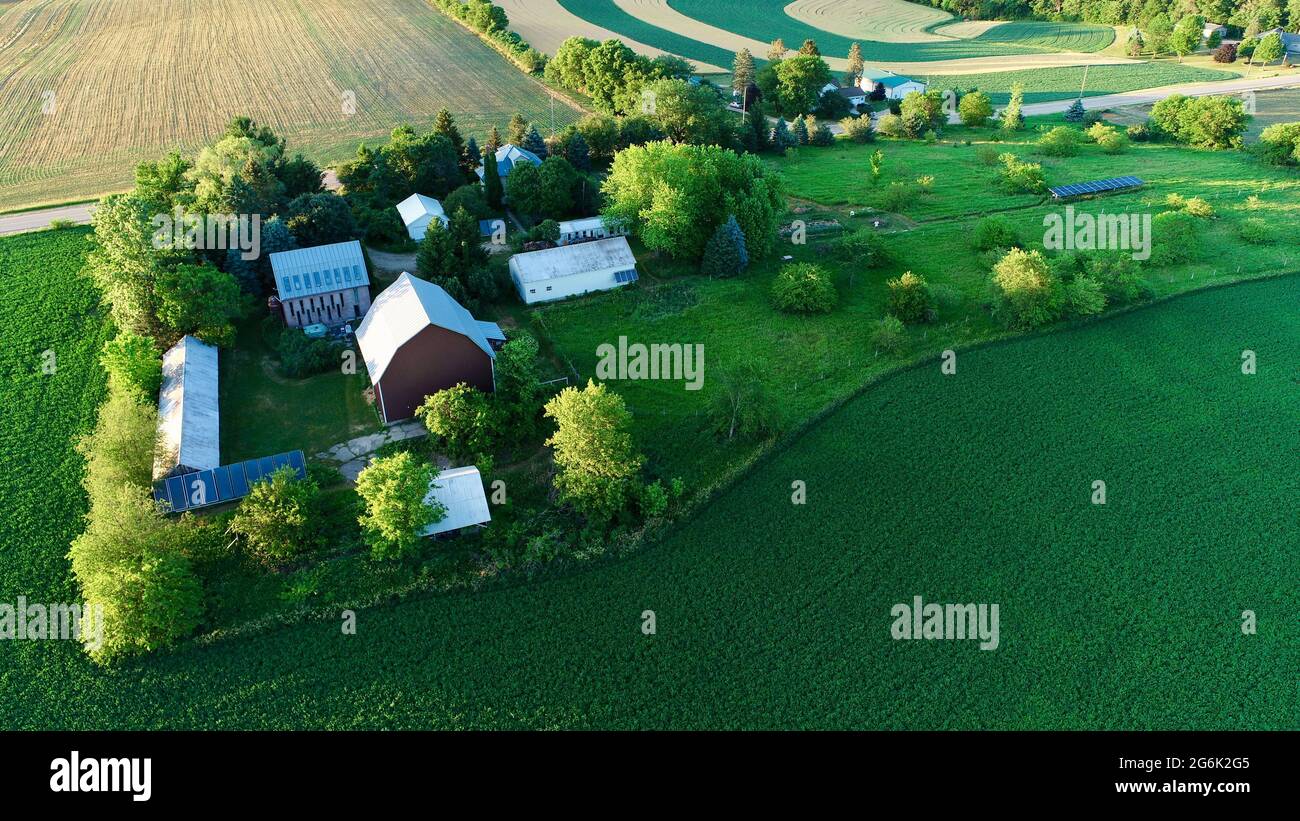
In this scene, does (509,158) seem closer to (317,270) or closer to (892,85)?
(317,270)

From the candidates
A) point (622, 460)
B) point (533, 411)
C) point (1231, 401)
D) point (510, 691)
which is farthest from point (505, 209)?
point (1231, 401)

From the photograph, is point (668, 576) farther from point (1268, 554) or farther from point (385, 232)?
point (385, 232)

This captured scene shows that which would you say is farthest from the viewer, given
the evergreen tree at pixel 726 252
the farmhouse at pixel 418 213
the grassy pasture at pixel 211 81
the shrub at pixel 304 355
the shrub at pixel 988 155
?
the shrub at pixel 988 155

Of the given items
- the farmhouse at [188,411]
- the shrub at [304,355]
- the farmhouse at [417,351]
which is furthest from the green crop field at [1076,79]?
the farmhouse at [188,411]

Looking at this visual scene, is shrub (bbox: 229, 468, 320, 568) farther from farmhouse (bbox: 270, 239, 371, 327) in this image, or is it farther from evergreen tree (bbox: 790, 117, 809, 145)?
evergreen tree (bbox: 790, 117, 809, 145)

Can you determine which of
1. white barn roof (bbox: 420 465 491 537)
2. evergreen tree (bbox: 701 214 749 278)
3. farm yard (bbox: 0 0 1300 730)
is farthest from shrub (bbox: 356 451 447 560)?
evergreen tree (bbox: 701 214 749 278)

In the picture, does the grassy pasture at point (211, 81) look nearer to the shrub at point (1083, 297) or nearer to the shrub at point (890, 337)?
the shrub at point (890, 337)

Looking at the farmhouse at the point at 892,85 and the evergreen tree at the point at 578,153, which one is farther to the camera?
the farmhouse at the point at 892,85
